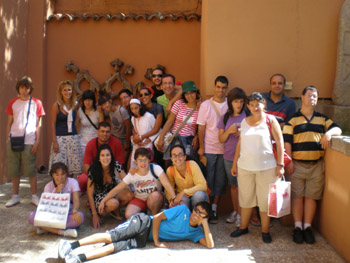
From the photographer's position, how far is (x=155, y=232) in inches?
149

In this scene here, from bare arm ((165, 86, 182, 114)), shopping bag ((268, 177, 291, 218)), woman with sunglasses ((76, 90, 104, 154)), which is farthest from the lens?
woman with sunglasses ((76, 90, 104, 154))

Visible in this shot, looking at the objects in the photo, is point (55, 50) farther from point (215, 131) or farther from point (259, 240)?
point (259, 240)

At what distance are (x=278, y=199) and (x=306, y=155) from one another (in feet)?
2.13

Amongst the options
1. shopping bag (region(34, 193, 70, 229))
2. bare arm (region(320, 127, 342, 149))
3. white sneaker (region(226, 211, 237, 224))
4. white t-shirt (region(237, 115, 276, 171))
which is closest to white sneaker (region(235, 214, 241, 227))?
white sneaker (region(226, 211, 237, 224))

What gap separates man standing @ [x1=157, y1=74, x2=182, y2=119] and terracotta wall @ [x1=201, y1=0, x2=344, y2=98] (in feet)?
1.78

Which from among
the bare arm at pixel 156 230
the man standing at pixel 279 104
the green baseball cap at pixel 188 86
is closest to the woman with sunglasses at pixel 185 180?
the bare arm at pixel 156 230

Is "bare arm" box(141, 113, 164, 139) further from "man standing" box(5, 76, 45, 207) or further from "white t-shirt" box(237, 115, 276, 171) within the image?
"man standing" box(5, 76, 45, 207)

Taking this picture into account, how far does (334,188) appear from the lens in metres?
3.81

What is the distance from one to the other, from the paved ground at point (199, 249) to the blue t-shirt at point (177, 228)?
3.2 inches

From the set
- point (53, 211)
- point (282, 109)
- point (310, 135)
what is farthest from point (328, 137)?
point (53, 211)

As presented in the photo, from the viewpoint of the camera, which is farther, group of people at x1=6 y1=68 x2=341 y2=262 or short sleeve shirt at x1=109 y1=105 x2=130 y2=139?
short sleeve shirt at x1=109 y1=105 x2=130 y2=139

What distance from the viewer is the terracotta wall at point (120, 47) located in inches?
265

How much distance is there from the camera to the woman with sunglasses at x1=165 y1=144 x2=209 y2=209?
417 centimetres

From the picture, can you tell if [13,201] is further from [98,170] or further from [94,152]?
[98,170]
